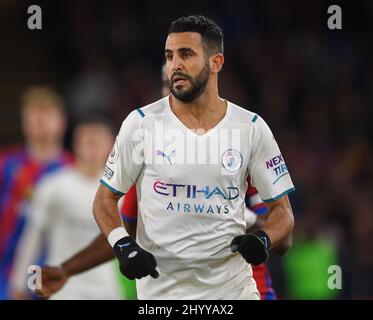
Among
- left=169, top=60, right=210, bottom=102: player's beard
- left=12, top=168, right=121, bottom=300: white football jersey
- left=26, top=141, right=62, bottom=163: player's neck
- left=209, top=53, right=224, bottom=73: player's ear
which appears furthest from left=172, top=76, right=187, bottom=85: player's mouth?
left=26, top=141, right=62, bottom=163: player's neck

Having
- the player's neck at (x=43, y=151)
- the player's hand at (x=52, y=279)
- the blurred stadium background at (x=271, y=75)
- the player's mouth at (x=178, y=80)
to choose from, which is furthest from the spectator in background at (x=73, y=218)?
the blurred stadium background at (x=271, y=75)

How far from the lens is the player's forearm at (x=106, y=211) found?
188 inches

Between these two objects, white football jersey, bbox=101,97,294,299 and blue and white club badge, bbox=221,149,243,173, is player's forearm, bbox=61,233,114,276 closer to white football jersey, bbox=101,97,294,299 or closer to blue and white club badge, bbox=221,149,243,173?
white football jersey, bbox=101,97,294,299

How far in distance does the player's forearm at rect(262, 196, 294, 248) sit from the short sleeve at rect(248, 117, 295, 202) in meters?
0.04

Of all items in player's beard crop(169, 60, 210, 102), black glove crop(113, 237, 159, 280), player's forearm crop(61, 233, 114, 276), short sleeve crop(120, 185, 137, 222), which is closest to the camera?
black glove crop(113, 237, 159, 280)

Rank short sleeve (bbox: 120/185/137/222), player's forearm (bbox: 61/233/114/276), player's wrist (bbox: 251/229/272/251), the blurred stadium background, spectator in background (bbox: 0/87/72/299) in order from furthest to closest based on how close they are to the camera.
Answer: the blurred stadium background, spectator in background (bbox: 0/87/72/299), player's forearm (bbox: 61/233/114/276), short sleeve (bbox: 120/185/137/222), player's wrist (bbox: 251/229/272/251)

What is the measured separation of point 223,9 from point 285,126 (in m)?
2.27

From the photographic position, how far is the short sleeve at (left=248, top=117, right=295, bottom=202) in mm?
4898

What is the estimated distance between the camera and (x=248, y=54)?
552 inches

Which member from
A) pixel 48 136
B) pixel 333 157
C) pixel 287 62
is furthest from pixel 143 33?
pixel 48 136

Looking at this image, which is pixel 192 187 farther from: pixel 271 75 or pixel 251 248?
pixel 271 75

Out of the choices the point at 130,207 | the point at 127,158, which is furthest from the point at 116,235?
the point at 130,207

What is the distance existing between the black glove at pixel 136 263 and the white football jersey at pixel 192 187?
26 cm

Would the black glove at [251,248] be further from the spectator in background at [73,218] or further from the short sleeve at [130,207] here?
the spectator in background at [73,218]
